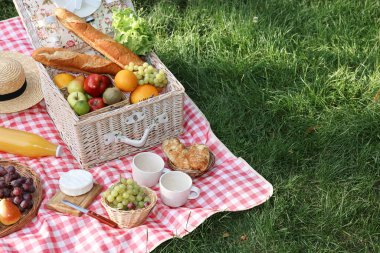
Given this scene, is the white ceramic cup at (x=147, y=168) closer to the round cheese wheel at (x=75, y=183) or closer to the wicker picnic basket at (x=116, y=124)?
the wicker picnic basket at (x=116, y=124)

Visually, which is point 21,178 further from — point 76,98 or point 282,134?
point 282,134

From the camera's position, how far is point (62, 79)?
362cm

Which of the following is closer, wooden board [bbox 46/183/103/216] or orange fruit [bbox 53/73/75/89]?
wooden board [bbox 46/183/103/216]

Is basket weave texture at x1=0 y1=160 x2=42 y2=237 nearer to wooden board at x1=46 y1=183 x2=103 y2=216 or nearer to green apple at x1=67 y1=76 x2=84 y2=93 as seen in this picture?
wooden board at x1=46 y1=183 x2=103 y2=216

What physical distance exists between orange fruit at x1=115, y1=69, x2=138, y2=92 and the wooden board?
0.64 meters

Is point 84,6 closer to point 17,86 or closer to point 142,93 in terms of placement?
point 17,86

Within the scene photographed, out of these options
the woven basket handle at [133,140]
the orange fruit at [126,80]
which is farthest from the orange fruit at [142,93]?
the woven basket handle at [133,140]

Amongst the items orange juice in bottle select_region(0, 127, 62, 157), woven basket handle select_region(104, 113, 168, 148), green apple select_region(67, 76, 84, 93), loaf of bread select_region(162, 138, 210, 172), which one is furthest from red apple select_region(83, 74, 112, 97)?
loaf of bread select_region(162, 138, 210, 172)

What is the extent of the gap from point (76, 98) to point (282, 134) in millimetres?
1412

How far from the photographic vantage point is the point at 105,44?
3.69 meters

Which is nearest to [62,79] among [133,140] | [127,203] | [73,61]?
[73,61]

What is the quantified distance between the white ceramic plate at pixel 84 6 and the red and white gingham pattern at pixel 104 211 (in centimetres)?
70

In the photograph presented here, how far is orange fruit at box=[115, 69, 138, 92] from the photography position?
347 cm

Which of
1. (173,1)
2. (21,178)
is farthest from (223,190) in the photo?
(173,1)
